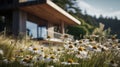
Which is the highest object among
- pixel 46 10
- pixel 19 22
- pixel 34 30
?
pixel 46 10

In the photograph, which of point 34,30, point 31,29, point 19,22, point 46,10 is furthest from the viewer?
point 34,30

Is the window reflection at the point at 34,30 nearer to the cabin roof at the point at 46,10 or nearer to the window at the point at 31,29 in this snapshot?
the window at the point at 31,29

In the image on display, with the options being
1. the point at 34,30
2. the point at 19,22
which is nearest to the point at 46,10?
the point at 19,22

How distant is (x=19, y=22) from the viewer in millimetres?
18031

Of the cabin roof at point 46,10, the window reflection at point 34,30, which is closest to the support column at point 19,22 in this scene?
the cabin roof at point 46,10

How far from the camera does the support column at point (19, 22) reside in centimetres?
→ 1797

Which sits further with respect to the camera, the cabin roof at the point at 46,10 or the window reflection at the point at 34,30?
the window reflection at the point at 34,30

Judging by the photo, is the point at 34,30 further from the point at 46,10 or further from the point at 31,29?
the point at 46,10

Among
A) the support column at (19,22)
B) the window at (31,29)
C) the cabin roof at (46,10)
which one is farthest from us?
the window at (31,29)

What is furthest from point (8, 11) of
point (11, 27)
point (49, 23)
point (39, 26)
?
point (49, 23)

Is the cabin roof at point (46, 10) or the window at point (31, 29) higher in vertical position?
the cabin roof at point (46, 10)

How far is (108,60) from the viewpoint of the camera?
446 centimetres

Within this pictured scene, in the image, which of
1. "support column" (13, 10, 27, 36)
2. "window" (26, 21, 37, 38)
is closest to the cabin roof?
"support column" (13, 10, 27, 36)

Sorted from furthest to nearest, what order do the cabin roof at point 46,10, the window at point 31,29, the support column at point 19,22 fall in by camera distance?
the window at point 31,29 → the support column at point 19,22 → the cabin roof at point 46,10
